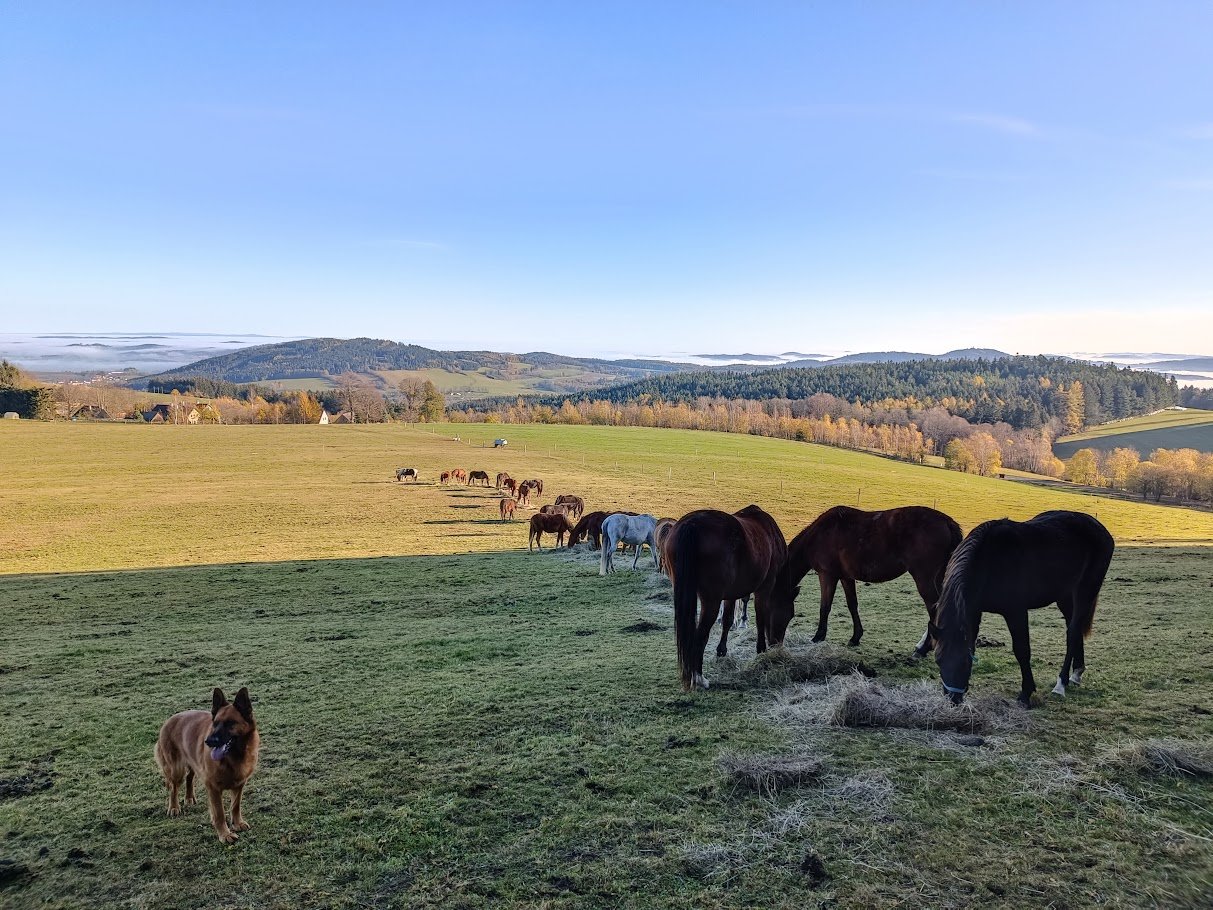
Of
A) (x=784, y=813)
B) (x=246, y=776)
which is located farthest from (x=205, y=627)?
(x=784, y=813)

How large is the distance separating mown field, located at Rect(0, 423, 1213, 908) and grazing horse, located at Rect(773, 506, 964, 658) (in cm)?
89

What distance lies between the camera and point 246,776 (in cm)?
407

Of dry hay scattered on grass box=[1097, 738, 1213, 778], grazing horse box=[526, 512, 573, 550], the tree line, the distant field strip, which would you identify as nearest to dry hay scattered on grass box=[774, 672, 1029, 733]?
dry hay scattered on grass box=[1097, 738, 1213, 778]

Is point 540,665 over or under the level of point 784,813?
under

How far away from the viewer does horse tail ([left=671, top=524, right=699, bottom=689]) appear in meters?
6.46

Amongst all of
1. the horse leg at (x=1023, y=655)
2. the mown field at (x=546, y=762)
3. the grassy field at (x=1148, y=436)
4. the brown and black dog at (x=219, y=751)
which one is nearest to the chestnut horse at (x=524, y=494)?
the mown field at (x=546, y=762)

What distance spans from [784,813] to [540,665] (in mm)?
4306

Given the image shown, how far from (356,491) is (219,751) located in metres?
30.0

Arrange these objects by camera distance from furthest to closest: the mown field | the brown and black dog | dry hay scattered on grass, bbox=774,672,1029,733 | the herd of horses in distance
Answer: the herd of horses in distance, dry hay scattered on grass, bbox=774,672,1029,733, the brown and black dog, the mown field

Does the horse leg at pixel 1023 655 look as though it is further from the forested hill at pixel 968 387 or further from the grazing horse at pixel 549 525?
the forested hill at pixel 968 387

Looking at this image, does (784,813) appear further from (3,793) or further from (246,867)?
(3,793)

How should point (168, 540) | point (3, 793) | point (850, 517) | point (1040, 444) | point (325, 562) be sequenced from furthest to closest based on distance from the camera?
point (1040, 444) < point (168, 540) < point (325, 562) < point (850, 517) < point (3, 793)

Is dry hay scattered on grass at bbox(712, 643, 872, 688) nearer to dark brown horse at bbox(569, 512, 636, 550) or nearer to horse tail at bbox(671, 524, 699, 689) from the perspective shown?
horse tail at bbox(671, 524, 699, 689)

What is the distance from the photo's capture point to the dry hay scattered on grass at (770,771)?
14.3ft
